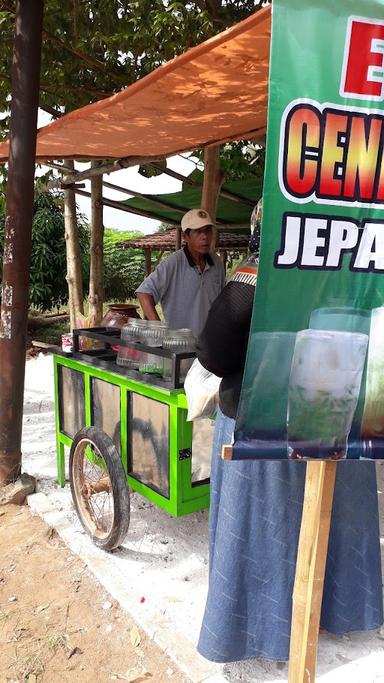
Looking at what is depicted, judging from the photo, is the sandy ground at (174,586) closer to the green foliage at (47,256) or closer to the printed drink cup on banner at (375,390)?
the printed drink cup on banner at (375,390)

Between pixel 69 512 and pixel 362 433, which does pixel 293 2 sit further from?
pixel 69 512

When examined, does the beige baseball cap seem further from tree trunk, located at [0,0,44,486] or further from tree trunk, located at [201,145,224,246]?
tree trunk, located at [201,145,224,246]

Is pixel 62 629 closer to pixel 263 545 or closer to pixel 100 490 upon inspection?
pixel 100 490

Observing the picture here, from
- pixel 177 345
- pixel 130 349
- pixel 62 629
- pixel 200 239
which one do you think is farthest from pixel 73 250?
pixel 62 629

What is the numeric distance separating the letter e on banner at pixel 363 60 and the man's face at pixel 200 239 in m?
2.25

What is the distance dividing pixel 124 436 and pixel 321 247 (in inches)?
70.1

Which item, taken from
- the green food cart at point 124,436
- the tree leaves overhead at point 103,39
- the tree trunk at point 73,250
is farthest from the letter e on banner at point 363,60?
the tree trunk at point 73,250

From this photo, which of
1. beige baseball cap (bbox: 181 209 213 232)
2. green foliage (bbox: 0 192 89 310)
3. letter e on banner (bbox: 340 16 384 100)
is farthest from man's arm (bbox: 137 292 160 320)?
green foliage (bbox: 0 192 89 310)

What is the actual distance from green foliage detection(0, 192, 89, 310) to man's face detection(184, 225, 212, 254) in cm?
814

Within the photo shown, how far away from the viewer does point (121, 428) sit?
9.11 feet

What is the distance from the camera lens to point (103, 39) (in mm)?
4570

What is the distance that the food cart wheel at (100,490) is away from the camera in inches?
102

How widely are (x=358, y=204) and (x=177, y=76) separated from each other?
129cm

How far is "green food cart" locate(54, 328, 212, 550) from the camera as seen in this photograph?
242 centimetres
